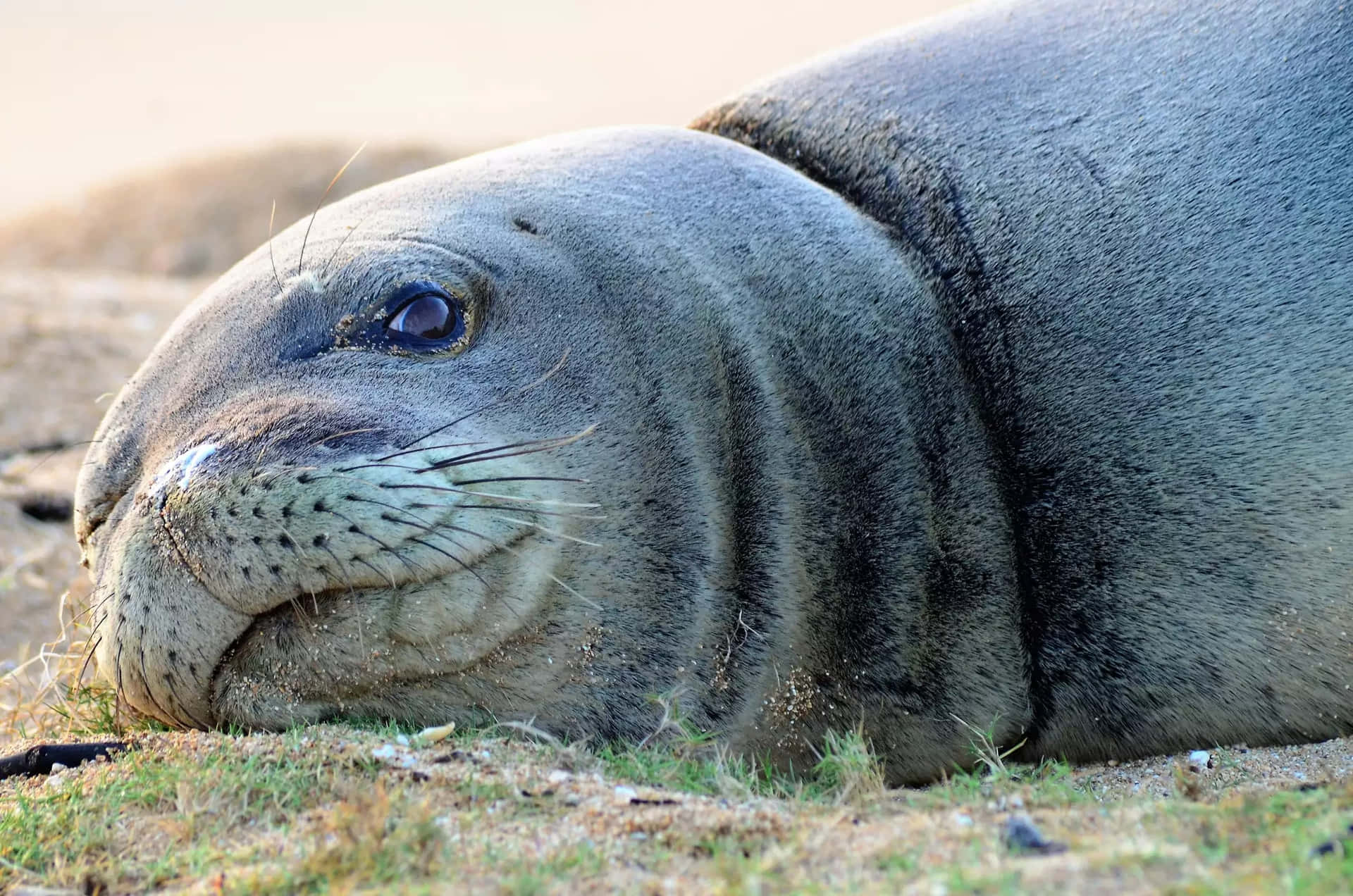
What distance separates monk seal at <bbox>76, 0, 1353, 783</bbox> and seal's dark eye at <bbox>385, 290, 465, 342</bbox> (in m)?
0.01

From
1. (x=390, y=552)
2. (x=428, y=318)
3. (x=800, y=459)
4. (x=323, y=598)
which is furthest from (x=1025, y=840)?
(x=428, y=318)

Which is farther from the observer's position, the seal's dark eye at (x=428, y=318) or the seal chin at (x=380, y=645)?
the seal's dark eye at (x=428, y=318)

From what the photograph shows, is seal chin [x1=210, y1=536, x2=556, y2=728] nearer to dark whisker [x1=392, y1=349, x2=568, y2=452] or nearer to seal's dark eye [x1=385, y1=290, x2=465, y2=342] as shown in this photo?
dark whisker [x1=392, y1=349, x2=568, y2=452]

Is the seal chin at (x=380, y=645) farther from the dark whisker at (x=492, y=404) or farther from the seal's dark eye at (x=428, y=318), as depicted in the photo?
the seal's dark eye at (x=428, y=318)

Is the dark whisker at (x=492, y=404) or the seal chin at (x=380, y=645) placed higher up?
the dark whisker at (x=492, y=404)

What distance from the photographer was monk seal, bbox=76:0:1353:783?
295 cm

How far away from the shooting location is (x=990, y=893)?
6.31 ft

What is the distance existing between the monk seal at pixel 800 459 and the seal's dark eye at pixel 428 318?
0.01 m

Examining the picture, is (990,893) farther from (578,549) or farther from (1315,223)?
(1315,223)

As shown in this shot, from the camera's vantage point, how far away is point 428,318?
321 centimetres

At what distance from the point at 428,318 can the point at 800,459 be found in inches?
35.8

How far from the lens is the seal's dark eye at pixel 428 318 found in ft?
10.5

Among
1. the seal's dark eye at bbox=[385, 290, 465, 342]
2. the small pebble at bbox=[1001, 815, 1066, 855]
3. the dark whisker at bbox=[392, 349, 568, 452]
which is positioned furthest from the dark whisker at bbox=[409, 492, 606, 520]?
the small pebble at bbox=[1001, 815, 1066, 855]

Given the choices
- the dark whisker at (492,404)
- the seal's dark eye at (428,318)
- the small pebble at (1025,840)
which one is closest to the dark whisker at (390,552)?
the dark whisker at (492,404)
